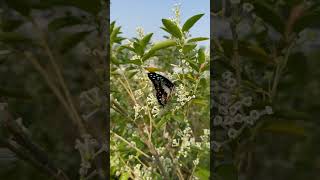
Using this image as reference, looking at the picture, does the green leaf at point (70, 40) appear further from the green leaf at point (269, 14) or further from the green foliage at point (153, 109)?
the green leaf at point (269, 14)

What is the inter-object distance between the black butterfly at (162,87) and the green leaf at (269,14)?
1.30 feet

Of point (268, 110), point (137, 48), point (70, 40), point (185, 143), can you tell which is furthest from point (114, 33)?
point (268, 110)

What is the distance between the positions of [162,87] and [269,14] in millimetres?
419

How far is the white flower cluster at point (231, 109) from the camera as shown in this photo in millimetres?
1254

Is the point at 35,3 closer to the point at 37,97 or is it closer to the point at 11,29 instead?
the point at 11,29

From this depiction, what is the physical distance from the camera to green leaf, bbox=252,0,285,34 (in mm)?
1213

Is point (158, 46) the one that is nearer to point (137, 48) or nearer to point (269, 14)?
point (137, 48)

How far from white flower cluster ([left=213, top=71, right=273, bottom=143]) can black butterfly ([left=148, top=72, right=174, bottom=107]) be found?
24 centimetres

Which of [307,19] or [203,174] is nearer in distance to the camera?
[307,19]

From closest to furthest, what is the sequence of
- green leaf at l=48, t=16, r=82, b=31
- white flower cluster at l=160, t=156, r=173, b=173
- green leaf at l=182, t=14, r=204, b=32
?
green leaf at l=48, t=16, r=82, b=31 < green leaf at l=182, t=14, r=204, b=32 < white flower cluster at l=160, t=156, r=173, b=173

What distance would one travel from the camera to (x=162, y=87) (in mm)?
1481

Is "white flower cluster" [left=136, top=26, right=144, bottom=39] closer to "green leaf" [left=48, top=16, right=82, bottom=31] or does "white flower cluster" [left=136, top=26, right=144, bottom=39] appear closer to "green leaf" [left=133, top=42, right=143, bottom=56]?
"green leaf" [left=133, top=42, right=143, bottom=56]

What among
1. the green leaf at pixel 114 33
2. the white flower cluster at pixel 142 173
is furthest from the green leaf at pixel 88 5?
the white flower cluster at pixel 142 173

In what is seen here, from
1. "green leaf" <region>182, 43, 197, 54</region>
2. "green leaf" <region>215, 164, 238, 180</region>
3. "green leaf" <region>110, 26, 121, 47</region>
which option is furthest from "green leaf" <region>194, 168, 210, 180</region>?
"green leaf" <region>110, 26, 121, 47</region>
